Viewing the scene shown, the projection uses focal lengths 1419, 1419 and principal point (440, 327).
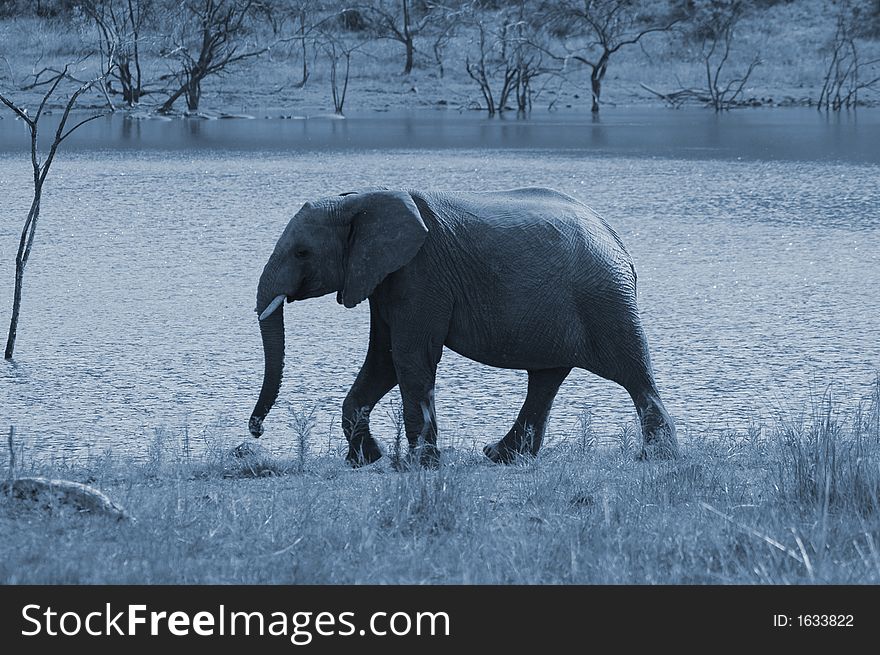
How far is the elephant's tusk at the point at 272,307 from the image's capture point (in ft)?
20.2

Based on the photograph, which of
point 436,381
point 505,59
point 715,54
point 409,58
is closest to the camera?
point 436,381

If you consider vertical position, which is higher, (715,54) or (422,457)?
(715,54)

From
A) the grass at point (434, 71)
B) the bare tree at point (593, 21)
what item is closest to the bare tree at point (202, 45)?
the grass at point (434, 71)

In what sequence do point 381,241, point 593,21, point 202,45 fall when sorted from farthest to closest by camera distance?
point 593,21, point 202,45, point 381,241

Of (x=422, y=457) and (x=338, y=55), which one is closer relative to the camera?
(x=422, y=457)

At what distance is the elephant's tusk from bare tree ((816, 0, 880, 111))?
46.5m

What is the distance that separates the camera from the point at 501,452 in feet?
21.2

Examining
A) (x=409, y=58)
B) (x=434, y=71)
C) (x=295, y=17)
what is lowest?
(x=434, y=71)

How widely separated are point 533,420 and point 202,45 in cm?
4962

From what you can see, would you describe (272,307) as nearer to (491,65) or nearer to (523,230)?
(523,230)

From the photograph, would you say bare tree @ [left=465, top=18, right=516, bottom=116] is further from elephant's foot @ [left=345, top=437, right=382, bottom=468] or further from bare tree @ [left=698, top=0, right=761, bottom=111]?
elephant's foot @ [left=345, top=437, right=382, bottom=468]

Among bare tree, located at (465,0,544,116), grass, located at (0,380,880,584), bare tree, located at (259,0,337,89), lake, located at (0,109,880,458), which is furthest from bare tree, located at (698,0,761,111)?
grass, located at (0,380,880,584)

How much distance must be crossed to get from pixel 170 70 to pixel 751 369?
146ft

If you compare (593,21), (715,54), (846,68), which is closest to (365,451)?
(593,21)
